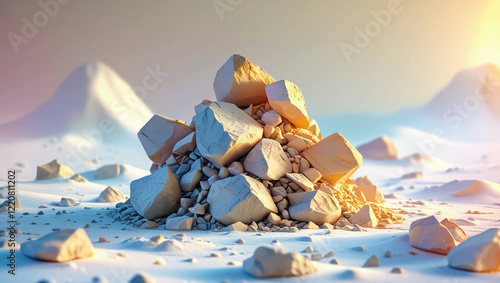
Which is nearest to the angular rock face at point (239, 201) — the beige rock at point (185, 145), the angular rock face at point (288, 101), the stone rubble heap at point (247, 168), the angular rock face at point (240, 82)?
the stone rubble heap at point (247, 168)

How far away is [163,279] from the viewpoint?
2107 mm

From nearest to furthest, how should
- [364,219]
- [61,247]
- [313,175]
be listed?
[61,247], [364,219], [313,175]

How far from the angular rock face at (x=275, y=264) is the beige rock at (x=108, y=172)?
886 centimetres

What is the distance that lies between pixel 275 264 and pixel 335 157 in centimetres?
317

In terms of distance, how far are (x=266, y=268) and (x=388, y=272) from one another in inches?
33.1

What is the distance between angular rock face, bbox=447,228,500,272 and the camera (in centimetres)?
235

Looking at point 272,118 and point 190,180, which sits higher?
point 272,118

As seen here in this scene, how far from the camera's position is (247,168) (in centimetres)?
482

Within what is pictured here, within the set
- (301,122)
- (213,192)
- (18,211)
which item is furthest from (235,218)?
(18,211)

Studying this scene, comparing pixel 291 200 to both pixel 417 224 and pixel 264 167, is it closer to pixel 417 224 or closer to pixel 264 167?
pixel 264 167

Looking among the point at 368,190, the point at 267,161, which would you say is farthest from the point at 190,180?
the point at 368,190

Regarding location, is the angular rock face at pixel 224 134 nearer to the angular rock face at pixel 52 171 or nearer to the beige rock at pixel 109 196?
the beige rock at pixel 109 196

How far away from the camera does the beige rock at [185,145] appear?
527cm

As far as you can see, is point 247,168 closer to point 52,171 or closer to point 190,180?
point 190,180
